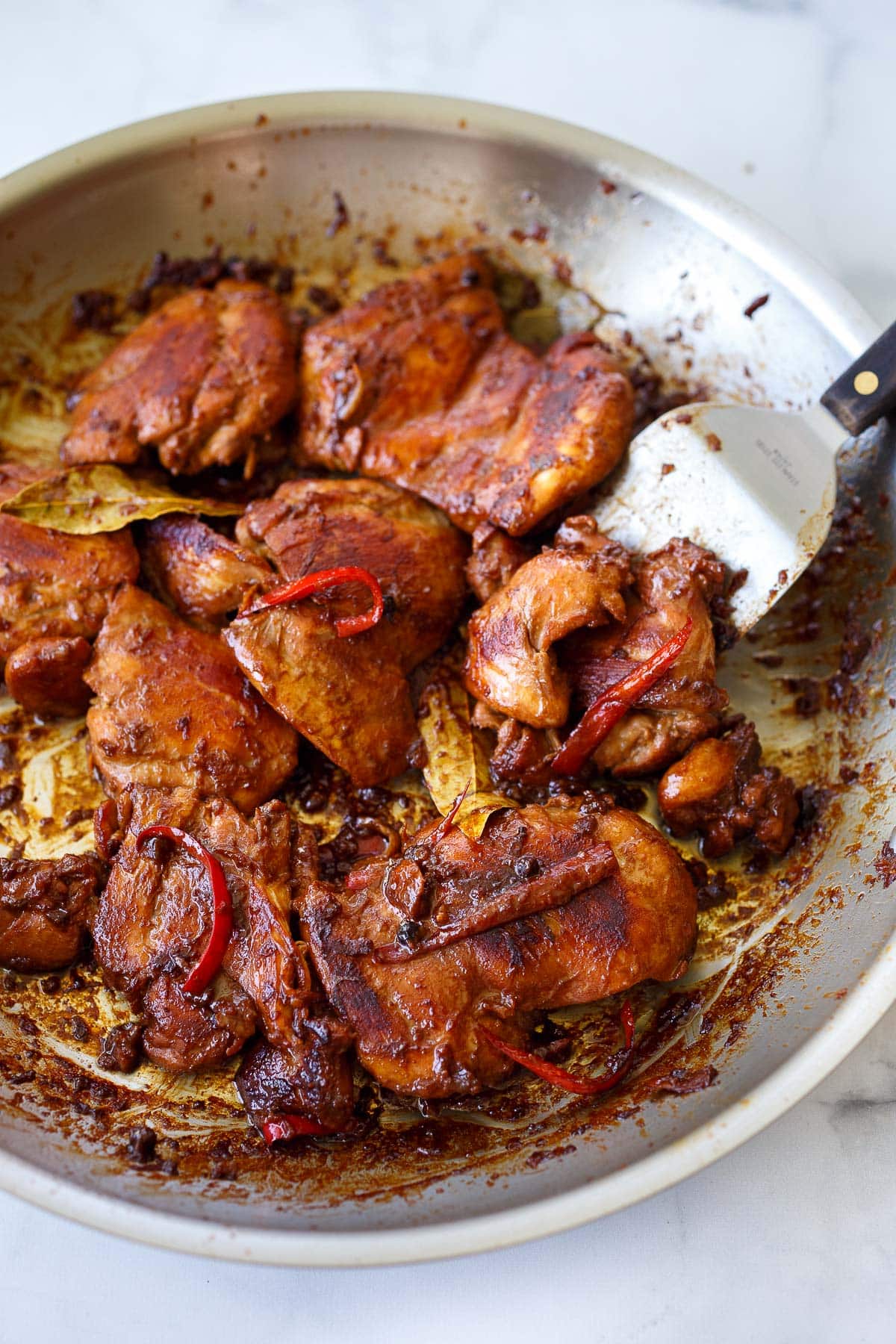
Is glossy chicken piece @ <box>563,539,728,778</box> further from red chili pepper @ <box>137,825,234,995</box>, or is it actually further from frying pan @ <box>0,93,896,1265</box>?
red chili pepper @ <box>137,825,234,995</box>

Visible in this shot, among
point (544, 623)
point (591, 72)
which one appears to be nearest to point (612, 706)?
point (544, 623)

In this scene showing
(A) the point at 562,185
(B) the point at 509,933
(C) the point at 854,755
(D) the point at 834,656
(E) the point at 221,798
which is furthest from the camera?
(A) the point at 562,185

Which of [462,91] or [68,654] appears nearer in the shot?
[68,654]

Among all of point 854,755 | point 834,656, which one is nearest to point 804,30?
point 834,656

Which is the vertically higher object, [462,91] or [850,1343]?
[462,91]

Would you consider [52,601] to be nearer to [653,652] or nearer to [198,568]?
[198,568]

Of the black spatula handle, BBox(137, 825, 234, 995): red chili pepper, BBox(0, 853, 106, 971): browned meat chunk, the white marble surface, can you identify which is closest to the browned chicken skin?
BBox(0, 853, 106, 971): browned meat chunk

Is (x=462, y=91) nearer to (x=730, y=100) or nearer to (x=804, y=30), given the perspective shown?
(x=730, y=100)
